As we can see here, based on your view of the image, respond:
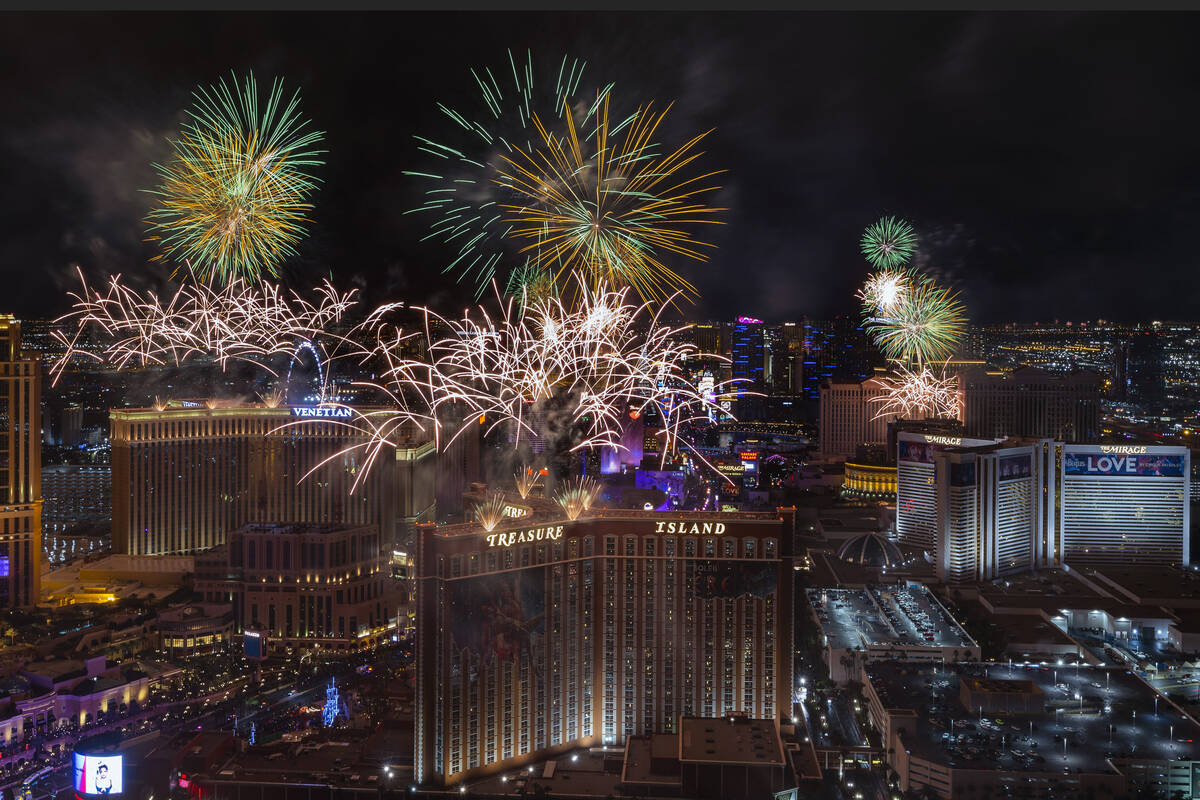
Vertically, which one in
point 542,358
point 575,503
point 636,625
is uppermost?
point 542,358

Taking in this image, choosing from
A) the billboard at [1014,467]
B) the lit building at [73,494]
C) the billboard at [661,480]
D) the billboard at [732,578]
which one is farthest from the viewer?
the lit building at [73,494]

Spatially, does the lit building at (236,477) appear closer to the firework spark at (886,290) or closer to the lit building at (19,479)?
the lit building at (19,479)

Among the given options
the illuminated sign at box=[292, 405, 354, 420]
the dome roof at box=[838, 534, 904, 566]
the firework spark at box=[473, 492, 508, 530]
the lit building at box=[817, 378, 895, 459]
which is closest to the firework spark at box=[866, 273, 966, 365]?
the dome roof at box=[838, 534, 904, 566]

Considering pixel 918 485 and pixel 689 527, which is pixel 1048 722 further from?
pixel 918 485

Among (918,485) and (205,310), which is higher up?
(205,310)

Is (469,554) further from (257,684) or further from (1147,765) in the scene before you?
(1147,765)

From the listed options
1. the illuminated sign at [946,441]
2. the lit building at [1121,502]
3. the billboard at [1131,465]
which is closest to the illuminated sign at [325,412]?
the illuminated sign at [946,441]

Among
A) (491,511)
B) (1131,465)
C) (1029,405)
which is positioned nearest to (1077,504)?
(1131,465)
